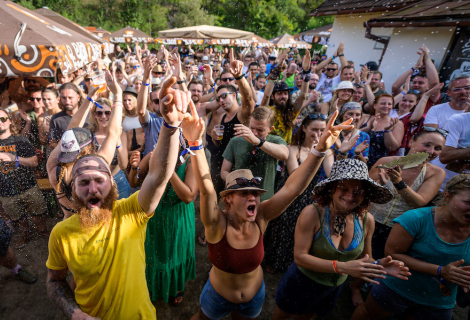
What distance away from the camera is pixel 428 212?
210 centimetres

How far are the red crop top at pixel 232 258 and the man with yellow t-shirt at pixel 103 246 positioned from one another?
1.89 ft

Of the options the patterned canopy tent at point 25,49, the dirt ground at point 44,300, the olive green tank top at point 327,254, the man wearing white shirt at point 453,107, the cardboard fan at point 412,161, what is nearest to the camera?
the olive green tank top at point 327,254

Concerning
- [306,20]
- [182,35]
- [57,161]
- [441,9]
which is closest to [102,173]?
[57,161]

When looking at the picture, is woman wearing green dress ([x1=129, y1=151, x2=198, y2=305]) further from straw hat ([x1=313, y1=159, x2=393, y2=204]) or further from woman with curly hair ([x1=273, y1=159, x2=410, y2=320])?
straw hat ([x1=313, y1=159, x2=393, y2=204])

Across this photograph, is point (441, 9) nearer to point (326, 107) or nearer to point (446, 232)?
point (326, 107)

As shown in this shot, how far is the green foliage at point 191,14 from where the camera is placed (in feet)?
100

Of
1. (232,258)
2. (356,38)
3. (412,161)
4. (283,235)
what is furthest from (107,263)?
(356,38)

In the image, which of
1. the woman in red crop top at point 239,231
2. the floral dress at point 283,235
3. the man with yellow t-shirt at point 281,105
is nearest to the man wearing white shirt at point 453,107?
the floral dress at point 283,235

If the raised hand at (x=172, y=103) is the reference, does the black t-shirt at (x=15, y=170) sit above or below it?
below

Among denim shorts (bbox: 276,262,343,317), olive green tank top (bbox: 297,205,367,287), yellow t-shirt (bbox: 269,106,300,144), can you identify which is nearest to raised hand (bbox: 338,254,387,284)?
olive green tank top (bbox: 297,205,367,287)

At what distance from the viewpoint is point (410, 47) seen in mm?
7219

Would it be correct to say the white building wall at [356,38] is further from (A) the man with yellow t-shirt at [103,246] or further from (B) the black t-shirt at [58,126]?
(A) the man with yellow t-shirt at [103,246]

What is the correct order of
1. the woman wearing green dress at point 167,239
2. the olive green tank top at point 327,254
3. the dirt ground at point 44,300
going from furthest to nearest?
the dirt ground at point 44,300 → the woman wearing green dress at point 167,239 → the olive green tank top at point 327,254

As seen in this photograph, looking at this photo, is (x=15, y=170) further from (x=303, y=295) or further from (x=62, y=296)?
(x=303, y=295)
